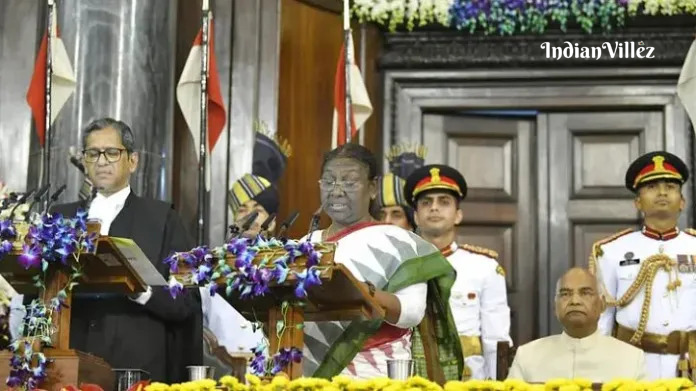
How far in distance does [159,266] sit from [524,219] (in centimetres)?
380

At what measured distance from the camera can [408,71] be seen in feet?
26.3

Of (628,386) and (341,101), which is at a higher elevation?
(341,101)

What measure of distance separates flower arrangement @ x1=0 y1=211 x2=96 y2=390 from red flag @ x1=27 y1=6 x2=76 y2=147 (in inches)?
96.6

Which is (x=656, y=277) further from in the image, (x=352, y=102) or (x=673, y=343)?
(x=352, y=102)

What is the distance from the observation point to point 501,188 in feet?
26.5

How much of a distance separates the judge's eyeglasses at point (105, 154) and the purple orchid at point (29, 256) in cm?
84

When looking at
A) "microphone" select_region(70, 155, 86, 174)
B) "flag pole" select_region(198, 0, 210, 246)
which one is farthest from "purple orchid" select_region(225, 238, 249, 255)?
"flag pole" select_region(198, 0, 210, 246)

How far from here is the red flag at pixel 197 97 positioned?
Answer: 6703 mm

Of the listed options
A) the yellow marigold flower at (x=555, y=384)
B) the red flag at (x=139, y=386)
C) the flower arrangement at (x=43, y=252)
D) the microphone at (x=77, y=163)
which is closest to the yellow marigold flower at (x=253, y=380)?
the red flag at (x=139, y=386)

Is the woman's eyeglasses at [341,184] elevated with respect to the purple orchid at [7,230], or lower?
elevated

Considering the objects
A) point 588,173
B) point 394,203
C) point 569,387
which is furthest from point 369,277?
point 588,173

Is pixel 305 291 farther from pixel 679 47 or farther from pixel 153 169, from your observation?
pixel 679 47

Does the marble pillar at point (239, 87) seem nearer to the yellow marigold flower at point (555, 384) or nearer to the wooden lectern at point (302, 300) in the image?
the wooden lectern at point (302, 300)

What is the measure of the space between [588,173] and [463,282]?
191 centimetres
